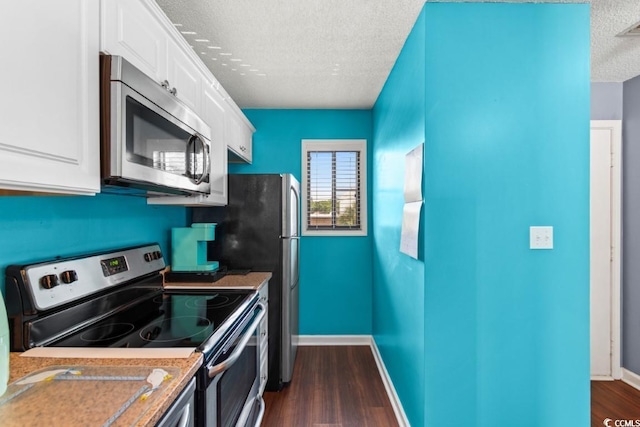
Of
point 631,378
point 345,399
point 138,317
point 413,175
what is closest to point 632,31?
point 413,175

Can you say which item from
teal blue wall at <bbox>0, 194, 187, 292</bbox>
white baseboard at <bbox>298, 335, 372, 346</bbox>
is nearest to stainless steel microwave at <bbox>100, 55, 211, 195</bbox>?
teal blue wall at <bbox>0, 194, 187, 292</bbox>

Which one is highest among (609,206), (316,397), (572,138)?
(572,138)

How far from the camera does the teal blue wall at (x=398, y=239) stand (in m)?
1.82

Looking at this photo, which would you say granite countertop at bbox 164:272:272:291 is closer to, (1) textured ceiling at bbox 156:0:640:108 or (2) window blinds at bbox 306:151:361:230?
(2) window blinds at bbox 306:151:361:230

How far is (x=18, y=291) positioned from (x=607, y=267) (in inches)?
149

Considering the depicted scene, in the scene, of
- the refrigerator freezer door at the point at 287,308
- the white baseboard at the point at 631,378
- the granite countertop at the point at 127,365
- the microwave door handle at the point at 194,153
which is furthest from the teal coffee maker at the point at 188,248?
the white baseboard at the point at 631,378

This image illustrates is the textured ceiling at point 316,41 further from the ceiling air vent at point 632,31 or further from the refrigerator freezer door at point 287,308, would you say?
the refrigerator freezer door at point 287,308

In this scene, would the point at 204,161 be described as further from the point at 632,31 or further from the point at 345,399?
the point at 632,31

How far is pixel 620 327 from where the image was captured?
272cm

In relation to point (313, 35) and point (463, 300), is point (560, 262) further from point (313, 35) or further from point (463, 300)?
point (313, 35)

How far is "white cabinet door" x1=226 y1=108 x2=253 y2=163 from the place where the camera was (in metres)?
2.62

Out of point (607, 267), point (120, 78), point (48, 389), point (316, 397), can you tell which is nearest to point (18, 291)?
point (48, 389)

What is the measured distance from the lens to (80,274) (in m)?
1.36

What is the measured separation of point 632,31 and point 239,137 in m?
2.79
